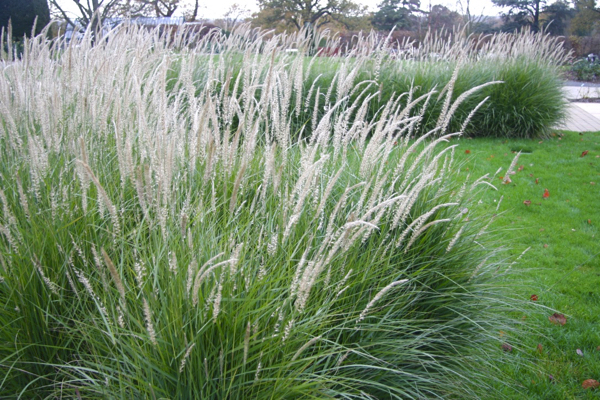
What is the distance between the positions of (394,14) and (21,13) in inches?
1293

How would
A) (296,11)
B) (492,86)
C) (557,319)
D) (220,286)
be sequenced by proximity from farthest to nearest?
(296,11)
(492,86)
(557,319)
(220,286)

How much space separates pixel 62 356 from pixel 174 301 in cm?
70

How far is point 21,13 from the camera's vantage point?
12648mm

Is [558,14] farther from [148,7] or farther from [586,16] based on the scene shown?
[148,7]

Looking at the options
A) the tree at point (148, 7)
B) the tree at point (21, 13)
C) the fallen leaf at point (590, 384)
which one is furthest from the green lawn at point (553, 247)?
the tree at point (148, 7)

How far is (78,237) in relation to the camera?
6.38 feet

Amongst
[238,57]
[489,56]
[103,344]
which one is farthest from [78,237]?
[489,56]

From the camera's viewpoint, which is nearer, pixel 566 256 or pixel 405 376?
pixel 405 376

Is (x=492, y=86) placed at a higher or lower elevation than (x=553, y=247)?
higher

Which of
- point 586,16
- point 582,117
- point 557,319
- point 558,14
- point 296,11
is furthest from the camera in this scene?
point 296,11

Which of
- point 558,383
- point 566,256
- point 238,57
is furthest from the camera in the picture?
point 238,57

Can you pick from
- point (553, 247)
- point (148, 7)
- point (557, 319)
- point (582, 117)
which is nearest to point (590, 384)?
point (557, 319)

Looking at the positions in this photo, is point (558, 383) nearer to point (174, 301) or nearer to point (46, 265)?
point (174, 301)

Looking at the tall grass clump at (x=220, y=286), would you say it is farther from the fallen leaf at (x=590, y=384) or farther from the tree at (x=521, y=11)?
the tree at (x=521, y=11)
